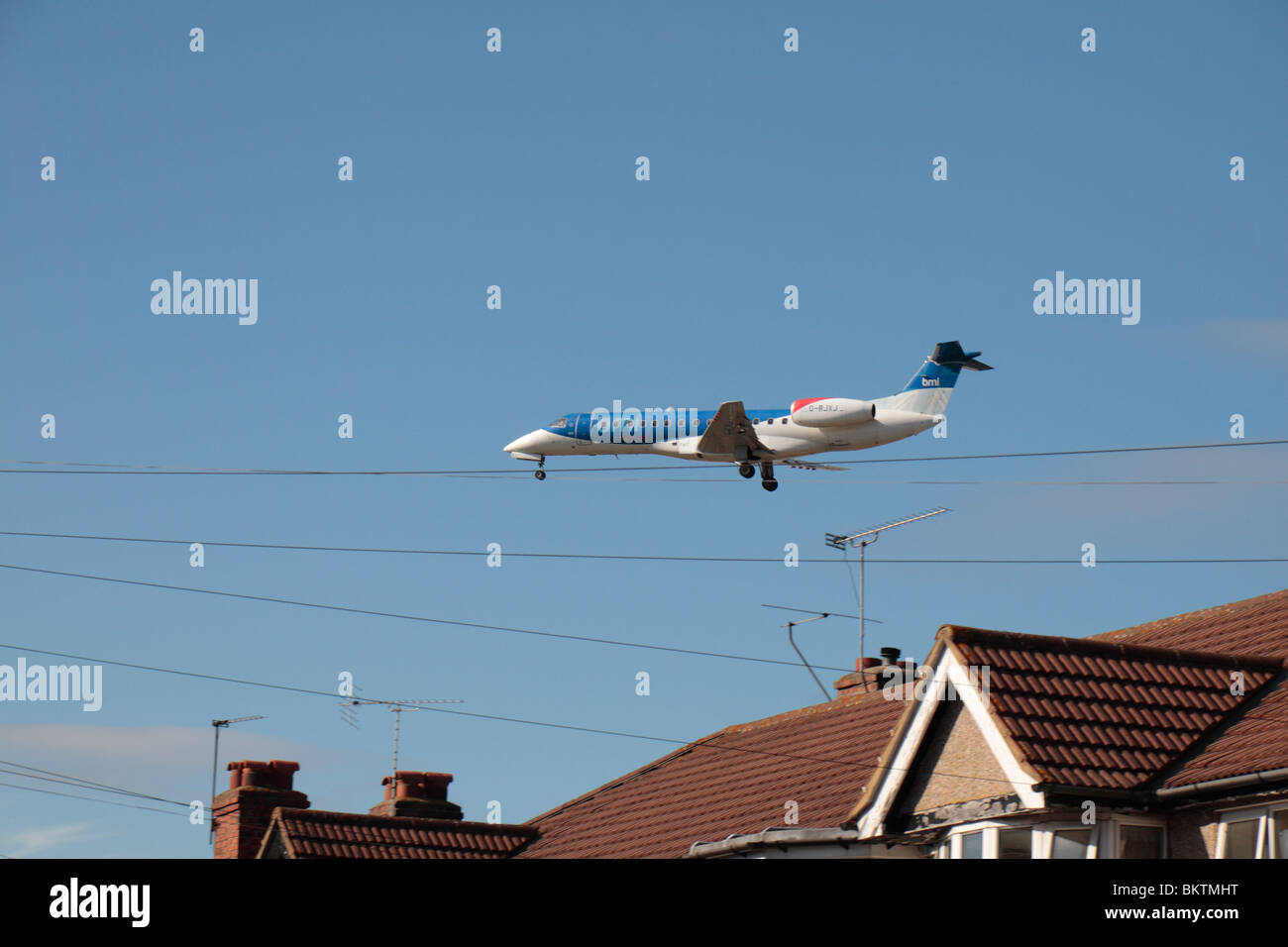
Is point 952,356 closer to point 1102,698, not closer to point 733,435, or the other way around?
point 733,435

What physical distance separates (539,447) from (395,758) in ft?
35.4

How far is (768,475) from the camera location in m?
41.1

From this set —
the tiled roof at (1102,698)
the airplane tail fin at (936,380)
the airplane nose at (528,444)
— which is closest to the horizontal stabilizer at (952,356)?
the airplane tail fin at (936,380)

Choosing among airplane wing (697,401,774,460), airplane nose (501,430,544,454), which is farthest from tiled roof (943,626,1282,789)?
airplane nose (501,430,544,454)

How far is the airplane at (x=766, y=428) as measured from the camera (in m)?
39.8

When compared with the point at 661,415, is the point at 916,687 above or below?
below

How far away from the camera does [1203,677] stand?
77.2ft

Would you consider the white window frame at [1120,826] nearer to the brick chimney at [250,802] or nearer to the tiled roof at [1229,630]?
the tiled roof at [1229,630]

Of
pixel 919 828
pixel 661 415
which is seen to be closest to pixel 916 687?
pixel 919 828

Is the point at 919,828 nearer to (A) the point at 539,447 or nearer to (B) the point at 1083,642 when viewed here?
(B) the point at 1083,642
